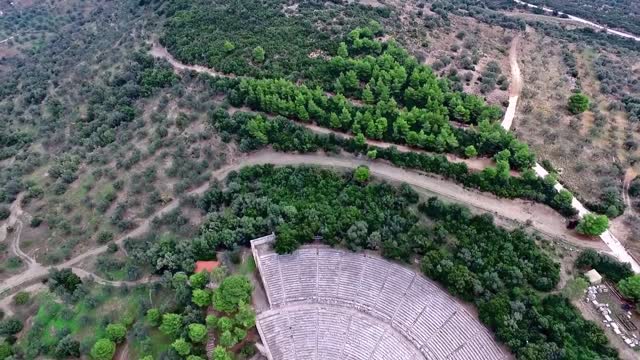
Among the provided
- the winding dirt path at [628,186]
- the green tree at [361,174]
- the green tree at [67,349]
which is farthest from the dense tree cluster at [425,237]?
the green tree at [67,349]

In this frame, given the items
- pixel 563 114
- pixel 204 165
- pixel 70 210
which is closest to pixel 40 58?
pixel 70 210

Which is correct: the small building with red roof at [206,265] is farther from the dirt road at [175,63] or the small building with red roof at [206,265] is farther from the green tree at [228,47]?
the green tree at [228,47]

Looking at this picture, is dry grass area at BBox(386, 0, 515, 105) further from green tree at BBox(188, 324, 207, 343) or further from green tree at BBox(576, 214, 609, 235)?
green tree at BBox(188, 324, 207, 343)

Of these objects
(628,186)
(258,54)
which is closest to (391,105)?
(258,54)

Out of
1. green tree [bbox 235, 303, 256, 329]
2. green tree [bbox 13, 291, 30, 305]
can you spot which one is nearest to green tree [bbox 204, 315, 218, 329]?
green tree [bbox 235, 303, 256, 329]

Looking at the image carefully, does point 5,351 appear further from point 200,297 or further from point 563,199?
point 563,199
